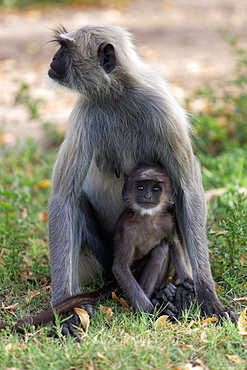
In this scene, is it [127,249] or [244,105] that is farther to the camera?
[244,105]

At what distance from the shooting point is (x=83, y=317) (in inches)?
145

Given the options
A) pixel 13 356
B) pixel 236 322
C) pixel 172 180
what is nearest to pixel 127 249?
pixel 172 180

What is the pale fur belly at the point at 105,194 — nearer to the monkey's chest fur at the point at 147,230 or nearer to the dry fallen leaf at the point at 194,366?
the monkey's chest fur at the point at 147,230

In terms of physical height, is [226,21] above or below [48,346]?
above

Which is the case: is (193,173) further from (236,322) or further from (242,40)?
(242,40)

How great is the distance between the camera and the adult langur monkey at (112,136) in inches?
155

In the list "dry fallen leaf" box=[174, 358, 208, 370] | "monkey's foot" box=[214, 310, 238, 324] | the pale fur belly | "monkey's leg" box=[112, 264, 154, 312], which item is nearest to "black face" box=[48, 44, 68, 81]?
the pale fur belly

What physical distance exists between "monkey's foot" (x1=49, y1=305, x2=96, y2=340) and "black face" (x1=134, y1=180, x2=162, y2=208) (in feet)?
2.41

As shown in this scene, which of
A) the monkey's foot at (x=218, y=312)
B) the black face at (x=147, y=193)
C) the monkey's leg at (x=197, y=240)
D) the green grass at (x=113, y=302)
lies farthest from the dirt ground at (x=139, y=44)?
the monkey's foot at (x=218, y=312)

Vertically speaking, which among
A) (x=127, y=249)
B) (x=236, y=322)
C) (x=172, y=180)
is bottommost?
(x=236, y=322)

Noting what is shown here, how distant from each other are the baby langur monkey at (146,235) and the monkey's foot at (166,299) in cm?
6

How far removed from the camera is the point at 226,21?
43.8ft

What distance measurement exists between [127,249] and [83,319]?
56 centimetres

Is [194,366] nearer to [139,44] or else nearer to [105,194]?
[105,194]
